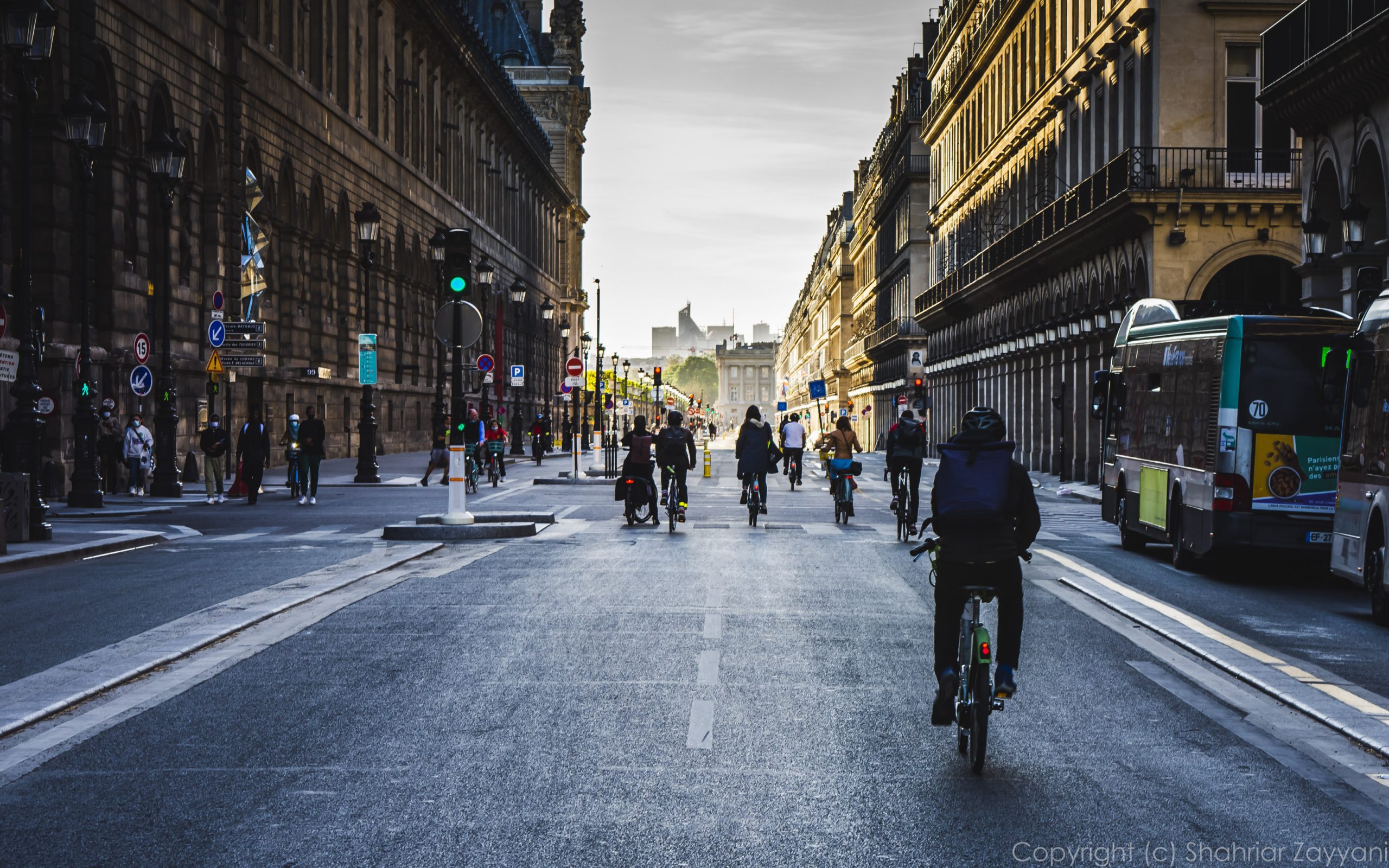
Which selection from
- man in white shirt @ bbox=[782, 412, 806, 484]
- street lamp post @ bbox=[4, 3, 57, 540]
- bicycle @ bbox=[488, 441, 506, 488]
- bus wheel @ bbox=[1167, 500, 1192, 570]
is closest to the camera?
bus wheel @ bbox=[1167, 500, 1192, 570]

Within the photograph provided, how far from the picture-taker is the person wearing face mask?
31.5 m

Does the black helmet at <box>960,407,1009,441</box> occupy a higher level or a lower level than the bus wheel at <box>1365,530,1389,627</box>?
higher

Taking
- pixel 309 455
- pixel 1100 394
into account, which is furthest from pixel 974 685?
pixel 309 455

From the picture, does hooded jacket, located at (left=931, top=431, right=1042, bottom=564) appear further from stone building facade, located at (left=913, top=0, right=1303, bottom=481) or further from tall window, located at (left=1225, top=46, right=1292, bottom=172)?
tall window, located at (left=1225, top=46, right=1292, bottom=172)

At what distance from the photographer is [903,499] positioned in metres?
21.3

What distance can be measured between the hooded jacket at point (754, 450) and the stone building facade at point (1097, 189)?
23.1 ft

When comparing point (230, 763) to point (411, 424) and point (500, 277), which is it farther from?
point (500, 277)

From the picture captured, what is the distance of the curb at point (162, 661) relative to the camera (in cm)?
838

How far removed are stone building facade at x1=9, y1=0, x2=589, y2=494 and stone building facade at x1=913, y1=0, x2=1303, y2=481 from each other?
17859 mm

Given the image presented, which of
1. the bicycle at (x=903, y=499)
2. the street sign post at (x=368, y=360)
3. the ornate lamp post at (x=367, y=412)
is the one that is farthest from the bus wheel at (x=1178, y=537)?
the street sign post at (x=368, y=360)

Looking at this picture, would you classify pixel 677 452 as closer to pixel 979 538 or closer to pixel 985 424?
pixel 985 424

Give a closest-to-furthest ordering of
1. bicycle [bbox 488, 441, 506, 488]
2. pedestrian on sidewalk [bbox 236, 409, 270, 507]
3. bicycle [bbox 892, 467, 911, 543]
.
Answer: bicycle [bbox 892, 467, 911, 543] < pedestrian on sidewalk [bbox 236, 409, 270, 507] < bicycle [bbox 488, 441, 506, 488]

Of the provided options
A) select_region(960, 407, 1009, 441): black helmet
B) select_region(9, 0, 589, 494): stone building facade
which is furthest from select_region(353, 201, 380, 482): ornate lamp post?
select_region(960, 407, 1009, 441): black helmet

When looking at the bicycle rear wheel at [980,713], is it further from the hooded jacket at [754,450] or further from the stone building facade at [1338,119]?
the stone building facade at [1338,119]
